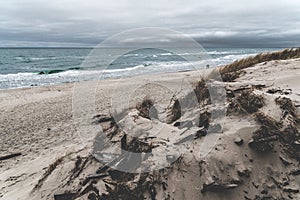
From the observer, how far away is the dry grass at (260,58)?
771 centimetres

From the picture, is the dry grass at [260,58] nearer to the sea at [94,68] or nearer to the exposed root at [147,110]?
the sea at [94,68]

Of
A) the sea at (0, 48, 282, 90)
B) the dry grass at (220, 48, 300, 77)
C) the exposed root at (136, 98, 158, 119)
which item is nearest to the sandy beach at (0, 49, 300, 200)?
the exposed root at (136, 98, 158, 119)

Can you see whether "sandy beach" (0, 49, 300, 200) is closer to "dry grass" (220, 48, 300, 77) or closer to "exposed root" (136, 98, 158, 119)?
"exposed root" (136, 98, 158, 119)

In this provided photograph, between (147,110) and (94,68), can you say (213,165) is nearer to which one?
(147,110)

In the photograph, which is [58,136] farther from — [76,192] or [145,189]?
[145,189]

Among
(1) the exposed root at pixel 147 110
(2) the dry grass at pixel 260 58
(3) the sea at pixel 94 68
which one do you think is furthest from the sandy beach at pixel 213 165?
(2) the dry grass at pixel 260 58

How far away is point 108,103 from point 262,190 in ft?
24.6

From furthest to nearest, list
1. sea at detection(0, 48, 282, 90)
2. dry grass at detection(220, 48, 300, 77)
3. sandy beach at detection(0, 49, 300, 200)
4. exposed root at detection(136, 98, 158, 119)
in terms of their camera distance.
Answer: sea at detection(0, 48, 282, 90), dry grass at detection(220, 48, 300, 77), exposed root at detection(136, 98, 158, 119), sandy beach at detection(0, 49, 300, 200)

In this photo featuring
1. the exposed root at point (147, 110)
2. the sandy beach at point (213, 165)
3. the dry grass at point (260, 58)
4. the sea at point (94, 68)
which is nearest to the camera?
the sandy beach at point (213, 165)

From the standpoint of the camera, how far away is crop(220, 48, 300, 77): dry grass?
771 centimetres

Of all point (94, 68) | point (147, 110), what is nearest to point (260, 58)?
point (147, 110)

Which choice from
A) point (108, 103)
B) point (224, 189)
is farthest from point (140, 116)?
point (108, 103)

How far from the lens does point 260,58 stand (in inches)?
335

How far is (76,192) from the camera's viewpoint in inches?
135
